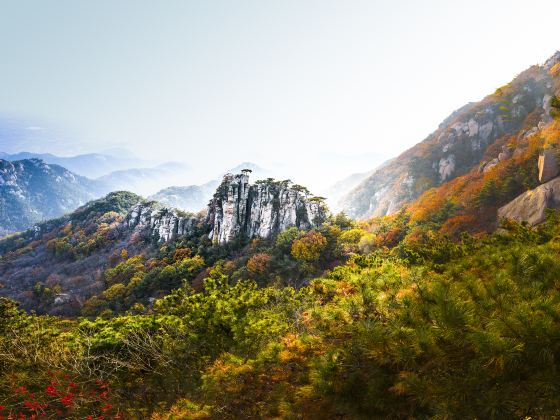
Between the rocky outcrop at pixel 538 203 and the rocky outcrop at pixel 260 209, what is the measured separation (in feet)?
115

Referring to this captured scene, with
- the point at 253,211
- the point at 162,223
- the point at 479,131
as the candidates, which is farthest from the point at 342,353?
the point at 479,131

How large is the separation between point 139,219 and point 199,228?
115 ft

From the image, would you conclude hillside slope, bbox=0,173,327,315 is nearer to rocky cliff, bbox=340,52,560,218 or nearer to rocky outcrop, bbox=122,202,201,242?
rocky outcrop, bbox=122,202,201,242

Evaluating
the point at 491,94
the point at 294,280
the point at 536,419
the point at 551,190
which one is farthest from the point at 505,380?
the point at 491,94

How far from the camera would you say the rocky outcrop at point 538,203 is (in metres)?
24.8

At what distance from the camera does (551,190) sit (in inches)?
1001

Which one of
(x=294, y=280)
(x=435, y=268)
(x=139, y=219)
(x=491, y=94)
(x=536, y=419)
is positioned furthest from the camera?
(x=139, y=219)

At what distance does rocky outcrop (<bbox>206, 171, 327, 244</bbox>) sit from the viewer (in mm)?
60438

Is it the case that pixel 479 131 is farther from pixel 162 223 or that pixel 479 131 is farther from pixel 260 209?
pixel 162 223

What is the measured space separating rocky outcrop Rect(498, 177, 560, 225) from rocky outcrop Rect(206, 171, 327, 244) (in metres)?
35.0

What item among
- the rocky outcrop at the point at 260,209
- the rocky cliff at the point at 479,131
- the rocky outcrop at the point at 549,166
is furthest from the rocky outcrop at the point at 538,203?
the rocky cliff at the point at 479,131

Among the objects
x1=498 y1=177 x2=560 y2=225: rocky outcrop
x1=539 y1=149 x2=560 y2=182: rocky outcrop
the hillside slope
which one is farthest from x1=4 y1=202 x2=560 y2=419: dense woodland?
the hillside slope

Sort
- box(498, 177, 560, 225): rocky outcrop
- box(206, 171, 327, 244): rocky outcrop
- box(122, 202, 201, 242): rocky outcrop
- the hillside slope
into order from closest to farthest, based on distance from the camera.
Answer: box(498, 177, 560, 225): rocky outcrop
the hillside slope
box(206, 171, 327, 244): rocky outcrop
box(122, 202, 201, 242): rocky outcrop

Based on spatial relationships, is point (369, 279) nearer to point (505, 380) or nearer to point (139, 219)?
point (505, 380)
